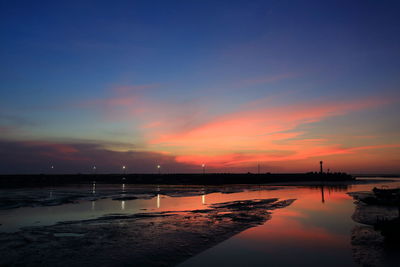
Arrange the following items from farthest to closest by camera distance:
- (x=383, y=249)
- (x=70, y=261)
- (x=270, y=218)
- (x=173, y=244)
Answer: (x=270, y=218)
(x=173, y=244)
(x=383, y=249)
(x=70, y=261)

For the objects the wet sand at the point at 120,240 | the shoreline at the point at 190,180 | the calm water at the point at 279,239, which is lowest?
the shoreline at the point at 190,180

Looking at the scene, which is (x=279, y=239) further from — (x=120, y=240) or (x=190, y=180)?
(x=190, y=180)

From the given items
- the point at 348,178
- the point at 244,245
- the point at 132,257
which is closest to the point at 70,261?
the point at 132,257

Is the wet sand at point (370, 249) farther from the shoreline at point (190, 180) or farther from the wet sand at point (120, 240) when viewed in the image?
the shoreline at point (190, 180)

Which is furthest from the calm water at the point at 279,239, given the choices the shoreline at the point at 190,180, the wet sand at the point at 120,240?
the shoreline at the point at 190,180

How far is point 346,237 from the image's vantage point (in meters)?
17.7

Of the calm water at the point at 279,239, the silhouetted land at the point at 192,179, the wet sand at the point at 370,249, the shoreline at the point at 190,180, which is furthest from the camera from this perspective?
the silhouetted land at the point at 192,179

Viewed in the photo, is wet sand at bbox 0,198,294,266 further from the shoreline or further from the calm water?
the shoreline

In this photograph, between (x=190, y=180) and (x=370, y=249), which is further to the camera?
(x=190, y=180)

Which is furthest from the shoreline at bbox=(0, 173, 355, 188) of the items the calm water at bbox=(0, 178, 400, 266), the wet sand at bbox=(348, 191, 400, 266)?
the wet sand at bbox=(348, 191, 400, 266)

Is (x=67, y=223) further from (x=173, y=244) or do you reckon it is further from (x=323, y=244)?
(x=323, y=244)

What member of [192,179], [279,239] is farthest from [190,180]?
[279,239]

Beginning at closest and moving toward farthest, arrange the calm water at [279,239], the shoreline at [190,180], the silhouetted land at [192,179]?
the calm water at [279,239] → the shoreline at [190,180] → the silhouetted land at [192,179]

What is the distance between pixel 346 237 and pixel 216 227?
27.2 feet
